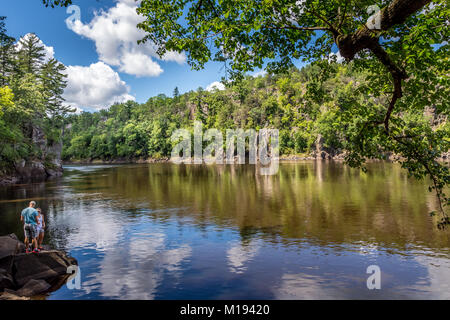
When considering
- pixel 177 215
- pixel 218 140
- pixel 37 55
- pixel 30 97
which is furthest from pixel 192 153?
pixel 177 215

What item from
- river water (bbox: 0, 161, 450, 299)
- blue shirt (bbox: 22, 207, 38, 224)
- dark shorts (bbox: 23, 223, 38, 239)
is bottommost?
river water (bbox: 0, 161, 450, 299)

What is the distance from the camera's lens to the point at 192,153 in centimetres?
12025

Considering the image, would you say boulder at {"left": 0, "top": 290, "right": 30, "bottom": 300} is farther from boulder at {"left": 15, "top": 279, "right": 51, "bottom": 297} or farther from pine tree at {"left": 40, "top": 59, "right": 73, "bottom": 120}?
pine tree at {"left": 40, "top": 59, "right": 73, "bottom": 120}

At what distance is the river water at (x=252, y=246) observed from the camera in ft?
34.2

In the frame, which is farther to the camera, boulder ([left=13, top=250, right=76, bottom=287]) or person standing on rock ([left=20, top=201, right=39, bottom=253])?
person standing on rock ([left=20, top=201, right=39, bottom=253])

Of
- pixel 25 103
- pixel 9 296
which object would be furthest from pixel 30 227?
pixel 25 103

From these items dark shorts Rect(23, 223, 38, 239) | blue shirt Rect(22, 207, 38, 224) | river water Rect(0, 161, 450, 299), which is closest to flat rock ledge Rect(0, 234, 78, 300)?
river water Rect(0, 161, 450, 299)

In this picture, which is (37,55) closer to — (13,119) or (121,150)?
(13,119)

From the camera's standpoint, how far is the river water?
34.2ft

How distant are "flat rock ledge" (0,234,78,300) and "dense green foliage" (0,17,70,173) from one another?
16.4 metres

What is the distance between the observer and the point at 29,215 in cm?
1378

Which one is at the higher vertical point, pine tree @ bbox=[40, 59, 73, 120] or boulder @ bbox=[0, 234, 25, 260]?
pine tree @ bbox=[40, 59, 73, 120]

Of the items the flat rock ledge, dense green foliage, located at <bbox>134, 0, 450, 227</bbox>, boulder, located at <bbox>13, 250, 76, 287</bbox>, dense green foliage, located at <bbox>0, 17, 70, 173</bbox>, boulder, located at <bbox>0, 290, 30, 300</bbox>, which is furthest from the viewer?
dense green foliage, located at <bbox>0, 17, 70, 173</bbox>

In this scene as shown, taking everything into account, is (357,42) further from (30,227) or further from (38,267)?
(30,227)
